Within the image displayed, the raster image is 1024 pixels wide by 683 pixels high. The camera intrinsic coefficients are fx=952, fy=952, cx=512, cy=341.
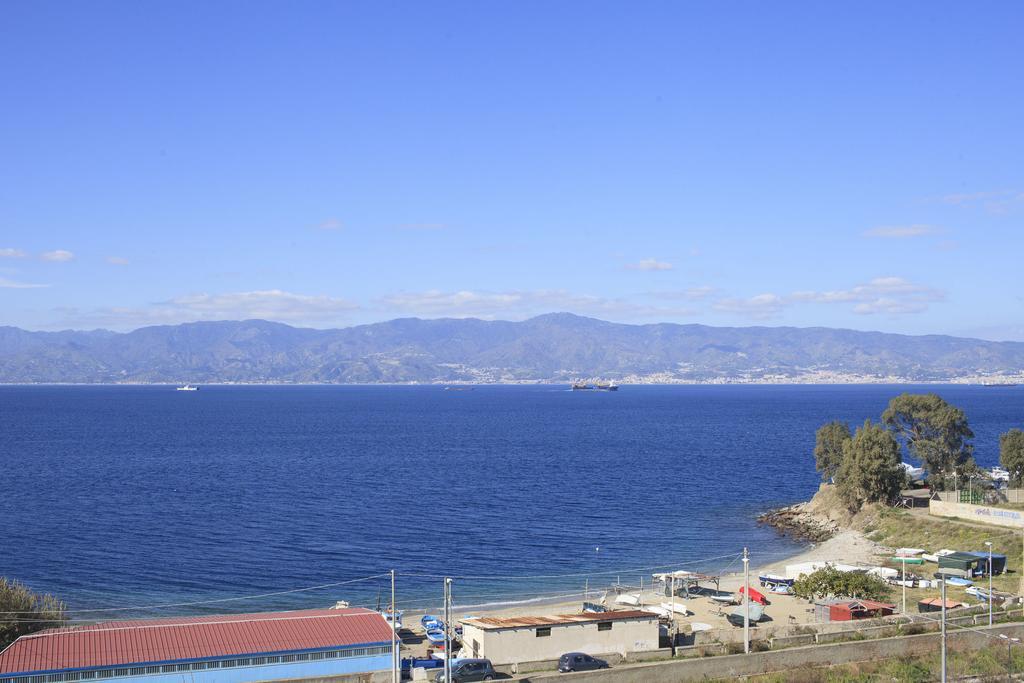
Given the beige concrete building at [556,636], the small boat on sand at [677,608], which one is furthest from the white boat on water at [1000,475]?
the beige concrete building at [556,636]

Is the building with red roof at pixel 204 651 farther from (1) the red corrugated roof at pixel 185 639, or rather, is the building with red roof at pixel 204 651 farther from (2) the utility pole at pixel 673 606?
(2) the utility pole at pixel 673 606

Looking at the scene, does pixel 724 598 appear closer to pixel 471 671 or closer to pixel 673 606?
pixel 673 606

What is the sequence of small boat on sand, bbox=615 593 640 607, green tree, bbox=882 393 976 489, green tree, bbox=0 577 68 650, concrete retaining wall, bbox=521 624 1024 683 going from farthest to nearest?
1. green tree, bbox=882 393 976 489
2. small boat on sand, bbox=615 593 640 607
3. green tree, bbox=0 577 68 650
4. concrete retaining wall, bbox=521 624 1024 683

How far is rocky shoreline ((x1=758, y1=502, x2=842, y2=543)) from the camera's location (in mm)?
66875

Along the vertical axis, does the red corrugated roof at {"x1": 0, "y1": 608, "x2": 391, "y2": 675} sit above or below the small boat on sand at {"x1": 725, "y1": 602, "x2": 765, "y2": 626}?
above

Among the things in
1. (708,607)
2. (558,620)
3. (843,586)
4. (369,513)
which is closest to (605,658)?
(558,620)

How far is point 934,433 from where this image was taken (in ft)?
247

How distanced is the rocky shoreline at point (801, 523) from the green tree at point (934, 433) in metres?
9.60

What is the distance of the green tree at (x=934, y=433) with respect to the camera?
73375 millimetres

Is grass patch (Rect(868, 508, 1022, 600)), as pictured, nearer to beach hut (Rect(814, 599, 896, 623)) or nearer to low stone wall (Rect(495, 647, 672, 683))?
beach hut (Rect(814, 599, 896, 623))

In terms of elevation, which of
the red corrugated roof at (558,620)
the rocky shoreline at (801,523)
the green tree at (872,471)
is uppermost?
the green tree at (872,471)

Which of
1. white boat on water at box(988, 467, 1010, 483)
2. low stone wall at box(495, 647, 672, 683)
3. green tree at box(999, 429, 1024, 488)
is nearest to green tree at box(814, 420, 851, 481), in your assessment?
white boat on water at box(988, 467, 1010, 483)

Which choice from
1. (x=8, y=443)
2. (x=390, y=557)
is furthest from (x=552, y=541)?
(x=8, y=443)

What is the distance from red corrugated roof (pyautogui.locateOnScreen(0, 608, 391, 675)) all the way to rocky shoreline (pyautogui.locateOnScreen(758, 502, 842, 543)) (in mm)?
41512
